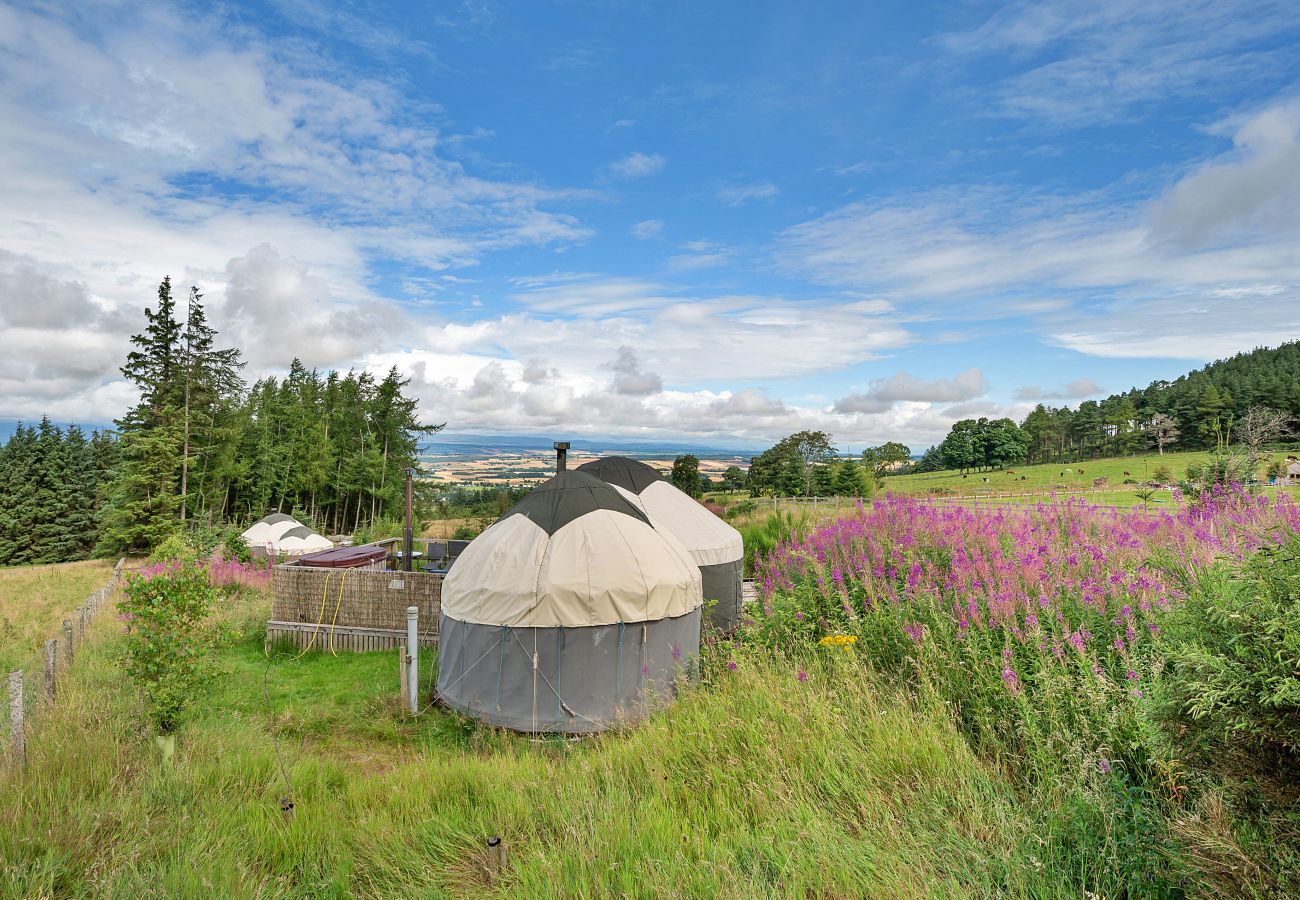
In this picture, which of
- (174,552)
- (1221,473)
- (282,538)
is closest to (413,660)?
(174,552)

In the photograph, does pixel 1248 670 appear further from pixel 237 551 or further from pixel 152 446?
pixel 152 446

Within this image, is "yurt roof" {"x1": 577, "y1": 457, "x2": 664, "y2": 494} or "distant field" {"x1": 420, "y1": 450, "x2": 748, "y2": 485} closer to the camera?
"yurt roof" {"x1": 577, "y1": 457, "x2": 664, "y2": 494}

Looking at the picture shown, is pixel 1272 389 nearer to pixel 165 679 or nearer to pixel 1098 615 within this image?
pixel 1098 615

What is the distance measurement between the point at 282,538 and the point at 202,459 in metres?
15.8

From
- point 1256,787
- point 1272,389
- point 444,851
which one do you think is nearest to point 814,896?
point 1256,787

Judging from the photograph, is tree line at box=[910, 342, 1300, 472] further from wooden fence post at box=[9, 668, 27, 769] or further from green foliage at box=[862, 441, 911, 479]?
wooden fence post at box=[9, 668, 27, 769]

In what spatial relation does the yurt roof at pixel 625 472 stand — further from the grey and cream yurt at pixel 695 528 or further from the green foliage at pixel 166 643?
the green foliage at pixel 166 643

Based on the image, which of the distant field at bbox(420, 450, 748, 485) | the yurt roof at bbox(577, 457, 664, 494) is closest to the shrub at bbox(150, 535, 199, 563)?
the yurt roof at bbox(577, 457, 664, 494)

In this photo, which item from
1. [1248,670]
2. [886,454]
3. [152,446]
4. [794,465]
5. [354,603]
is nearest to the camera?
[1248,670]

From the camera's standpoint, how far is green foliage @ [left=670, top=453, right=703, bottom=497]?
35.9 meters

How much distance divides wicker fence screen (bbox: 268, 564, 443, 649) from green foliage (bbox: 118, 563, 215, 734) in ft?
16.5

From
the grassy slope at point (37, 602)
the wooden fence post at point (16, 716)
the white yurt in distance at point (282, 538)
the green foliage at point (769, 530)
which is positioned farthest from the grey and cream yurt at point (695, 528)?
the white yurt in distance at point (282, 538)

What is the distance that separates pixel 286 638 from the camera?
10609 millimetres

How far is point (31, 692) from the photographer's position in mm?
6176
